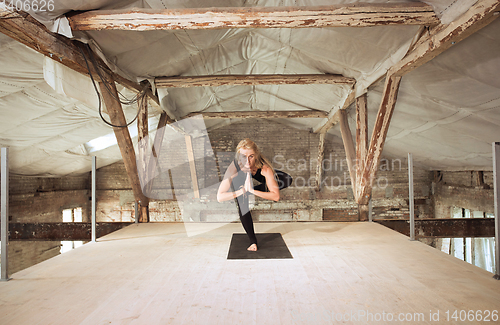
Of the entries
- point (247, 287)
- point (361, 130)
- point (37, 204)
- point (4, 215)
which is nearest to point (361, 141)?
point (361, 130)

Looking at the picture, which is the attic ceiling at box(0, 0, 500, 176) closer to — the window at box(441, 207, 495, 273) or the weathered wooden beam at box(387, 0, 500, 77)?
the weathered wooden beam at box(387, 0, 500, 77)

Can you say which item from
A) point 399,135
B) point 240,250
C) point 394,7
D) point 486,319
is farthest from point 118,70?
point 399,135

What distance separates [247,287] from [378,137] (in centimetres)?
292

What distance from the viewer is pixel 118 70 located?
3.37m

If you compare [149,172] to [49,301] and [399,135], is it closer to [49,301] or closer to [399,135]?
[49,301]

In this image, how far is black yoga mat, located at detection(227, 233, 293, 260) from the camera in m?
2.62

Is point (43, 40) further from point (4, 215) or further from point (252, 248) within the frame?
point (252, 248)

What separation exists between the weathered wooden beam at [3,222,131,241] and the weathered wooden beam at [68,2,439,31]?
274 centimetres

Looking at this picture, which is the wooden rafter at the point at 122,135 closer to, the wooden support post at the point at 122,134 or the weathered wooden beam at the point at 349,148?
the wooden support post at the point at 122,134

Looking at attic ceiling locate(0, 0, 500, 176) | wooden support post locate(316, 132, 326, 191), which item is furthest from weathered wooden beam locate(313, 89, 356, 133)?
wooden support post locate(316, 132, 326, 191)

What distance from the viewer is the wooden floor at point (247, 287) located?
1.59 meters

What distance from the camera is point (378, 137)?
3.87 meters

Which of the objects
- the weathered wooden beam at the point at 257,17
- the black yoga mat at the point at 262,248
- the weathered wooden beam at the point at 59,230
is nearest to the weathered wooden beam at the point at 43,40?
the weathered wooden beam at the point at 257,17

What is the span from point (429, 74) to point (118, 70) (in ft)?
12.0
